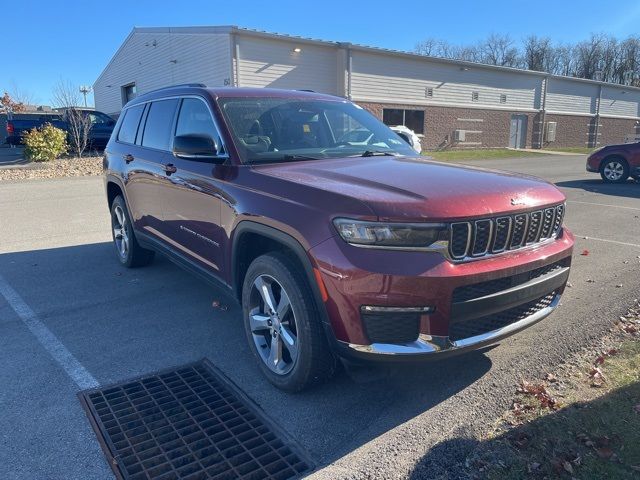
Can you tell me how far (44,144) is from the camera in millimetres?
16688

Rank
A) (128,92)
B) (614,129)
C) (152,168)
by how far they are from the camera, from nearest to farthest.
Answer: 1. (152,168)
2. (128,92)
3. (614,129)

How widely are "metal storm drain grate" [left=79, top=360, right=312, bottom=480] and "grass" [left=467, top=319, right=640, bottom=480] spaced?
1062 mm

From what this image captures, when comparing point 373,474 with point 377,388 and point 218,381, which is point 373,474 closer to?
point 377,388

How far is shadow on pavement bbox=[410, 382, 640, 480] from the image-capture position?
8.16ft

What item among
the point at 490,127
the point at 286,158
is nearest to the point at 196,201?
the point at 286,158

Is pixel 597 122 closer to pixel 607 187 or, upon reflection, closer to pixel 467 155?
pixel 467 155

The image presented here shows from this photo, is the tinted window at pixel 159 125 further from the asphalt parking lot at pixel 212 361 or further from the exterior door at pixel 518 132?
the exterior door at pixel 518 132

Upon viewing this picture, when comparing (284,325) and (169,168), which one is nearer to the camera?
(284,325)

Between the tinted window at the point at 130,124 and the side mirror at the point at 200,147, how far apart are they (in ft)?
7.00

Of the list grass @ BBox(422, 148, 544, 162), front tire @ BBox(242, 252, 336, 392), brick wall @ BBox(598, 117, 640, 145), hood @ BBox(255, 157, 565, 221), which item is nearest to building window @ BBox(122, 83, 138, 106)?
grass @ BBox(422, 148, 544, 162)

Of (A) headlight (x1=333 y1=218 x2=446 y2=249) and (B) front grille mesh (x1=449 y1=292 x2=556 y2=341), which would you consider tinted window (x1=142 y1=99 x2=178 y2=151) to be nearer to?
(A) headlight (x1=333 y1=218 x2=446 y2=249)

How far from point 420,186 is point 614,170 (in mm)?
14236

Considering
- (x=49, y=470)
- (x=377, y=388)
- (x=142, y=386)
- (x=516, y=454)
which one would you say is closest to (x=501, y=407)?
(x=516, y=454)

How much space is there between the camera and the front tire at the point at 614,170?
1435cm
